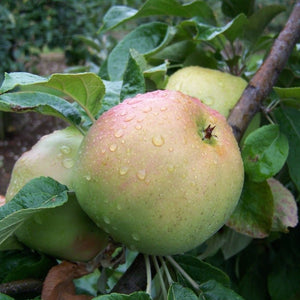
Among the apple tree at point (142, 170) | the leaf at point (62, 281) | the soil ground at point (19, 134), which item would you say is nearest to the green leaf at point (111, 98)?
the apple tree at point (142, 170)

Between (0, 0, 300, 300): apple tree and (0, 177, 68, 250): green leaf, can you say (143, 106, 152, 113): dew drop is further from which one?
(0, 177, 68, 250): green leaf

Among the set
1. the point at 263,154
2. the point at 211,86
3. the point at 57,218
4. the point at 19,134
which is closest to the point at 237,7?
the point at 211,86

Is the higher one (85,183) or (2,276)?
(85,183)

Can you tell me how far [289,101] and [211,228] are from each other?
0.32 metres

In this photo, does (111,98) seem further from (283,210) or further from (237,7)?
(237,7)

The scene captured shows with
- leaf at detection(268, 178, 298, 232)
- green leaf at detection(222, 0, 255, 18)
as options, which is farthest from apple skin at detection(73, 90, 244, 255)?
green leaf at detection(222, 0, 255, 18)

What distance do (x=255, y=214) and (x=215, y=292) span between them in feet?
0.51

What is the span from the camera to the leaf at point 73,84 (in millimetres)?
501

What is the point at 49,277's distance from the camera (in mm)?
593

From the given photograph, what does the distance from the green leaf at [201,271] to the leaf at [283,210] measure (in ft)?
0.48

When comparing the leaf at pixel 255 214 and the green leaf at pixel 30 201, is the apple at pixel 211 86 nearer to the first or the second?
the leaf at pixel 255 214

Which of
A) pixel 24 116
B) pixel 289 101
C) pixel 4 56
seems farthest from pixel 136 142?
pixel 24 116

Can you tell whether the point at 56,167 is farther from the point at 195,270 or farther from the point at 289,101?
the point at 289,101

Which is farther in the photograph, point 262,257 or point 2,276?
point 262,257
